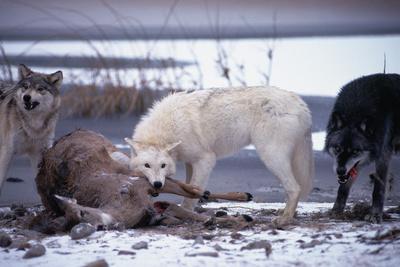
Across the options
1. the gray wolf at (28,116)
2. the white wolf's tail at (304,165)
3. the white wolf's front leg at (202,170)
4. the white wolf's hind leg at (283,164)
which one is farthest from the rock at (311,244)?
the gray wolf at (28,116)

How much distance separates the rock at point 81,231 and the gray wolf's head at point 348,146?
2.38 m

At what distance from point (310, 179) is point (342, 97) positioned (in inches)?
35.6

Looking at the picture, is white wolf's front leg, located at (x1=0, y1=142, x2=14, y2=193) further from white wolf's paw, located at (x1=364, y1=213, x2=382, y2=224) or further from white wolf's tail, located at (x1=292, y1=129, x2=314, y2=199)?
white wolf's paw, located at (x1=364, y1=213, x2=382, y2=224)

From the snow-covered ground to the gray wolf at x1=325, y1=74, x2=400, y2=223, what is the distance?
2.78 ft

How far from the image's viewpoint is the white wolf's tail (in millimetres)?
7566

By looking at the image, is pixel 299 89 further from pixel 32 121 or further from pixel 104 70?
pixel 32 121

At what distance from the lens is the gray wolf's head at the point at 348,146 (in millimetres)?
6898

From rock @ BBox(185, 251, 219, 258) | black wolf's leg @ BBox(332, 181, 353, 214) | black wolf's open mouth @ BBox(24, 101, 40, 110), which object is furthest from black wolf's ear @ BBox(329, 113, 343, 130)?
black wolf's open mouth @ BBox(24, 101, 40, 110)

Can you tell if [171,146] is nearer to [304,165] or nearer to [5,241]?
[304,165]

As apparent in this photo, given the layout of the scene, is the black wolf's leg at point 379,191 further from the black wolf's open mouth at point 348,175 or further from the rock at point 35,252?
the rock at point 35,252

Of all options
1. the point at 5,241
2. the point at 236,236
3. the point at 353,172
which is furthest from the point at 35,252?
the point at 353,172

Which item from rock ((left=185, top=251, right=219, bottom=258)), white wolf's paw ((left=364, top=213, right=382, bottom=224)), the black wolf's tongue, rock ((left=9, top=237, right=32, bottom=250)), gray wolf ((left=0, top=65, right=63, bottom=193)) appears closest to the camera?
rock ((left=185, top=251, right=219, bottom=258))

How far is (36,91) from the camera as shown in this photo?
8461 millimetres

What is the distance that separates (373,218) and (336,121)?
0.94 metres
